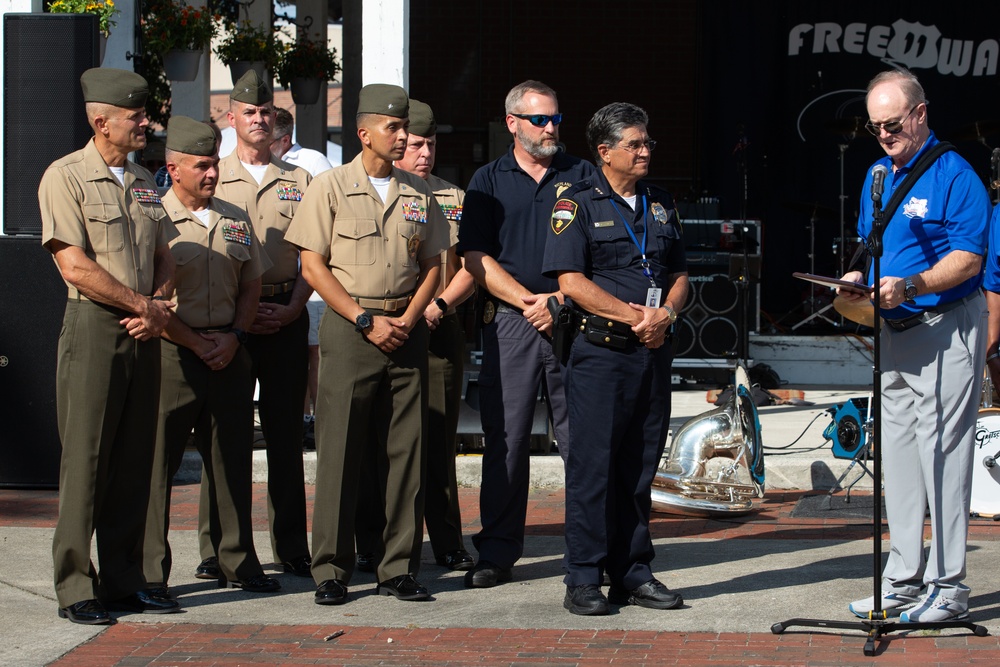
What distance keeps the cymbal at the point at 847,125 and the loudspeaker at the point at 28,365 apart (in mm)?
7572

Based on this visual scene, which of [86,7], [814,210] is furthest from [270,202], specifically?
[814,210]

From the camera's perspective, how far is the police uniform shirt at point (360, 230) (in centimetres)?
567

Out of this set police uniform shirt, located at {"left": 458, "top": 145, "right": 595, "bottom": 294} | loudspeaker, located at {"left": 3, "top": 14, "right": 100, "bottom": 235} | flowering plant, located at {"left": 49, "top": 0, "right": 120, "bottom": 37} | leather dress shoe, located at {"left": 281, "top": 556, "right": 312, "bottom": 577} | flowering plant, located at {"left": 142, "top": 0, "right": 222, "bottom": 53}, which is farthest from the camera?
flowering plant, located at {"left": 142, "top": 0, "right": 222, "bottom": 53}

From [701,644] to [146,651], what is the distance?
78.1 inches

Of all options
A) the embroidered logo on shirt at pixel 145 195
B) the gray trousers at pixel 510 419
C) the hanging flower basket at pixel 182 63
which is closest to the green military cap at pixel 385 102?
the embroidered logo on shirt at pixel 145 195

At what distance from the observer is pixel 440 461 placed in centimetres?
633

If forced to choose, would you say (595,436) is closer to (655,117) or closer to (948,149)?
(948,149)

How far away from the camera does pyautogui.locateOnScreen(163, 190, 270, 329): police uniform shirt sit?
227 inches

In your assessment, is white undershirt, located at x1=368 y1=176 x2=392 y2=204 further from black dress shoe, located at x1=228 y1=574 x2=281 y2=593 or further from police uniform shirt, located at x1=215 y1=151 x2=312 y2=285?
black dress shoe, located at x1=228 y1=574 x2=281 y2=593

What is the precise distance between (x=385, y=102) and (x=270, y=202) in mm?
1028

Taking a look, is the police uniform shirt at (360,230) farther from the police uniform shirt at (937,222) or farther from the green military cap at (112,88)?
the police uniform shirt at (937,222)

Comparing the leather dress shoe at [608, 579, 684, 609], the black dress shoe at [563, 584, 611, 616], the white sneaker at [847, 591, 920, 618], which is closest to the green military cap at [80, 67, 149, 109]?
the black dress shoe at [563, 584, 611, 616]

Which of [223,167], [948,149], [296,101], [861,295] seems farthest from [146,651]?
[296,101]

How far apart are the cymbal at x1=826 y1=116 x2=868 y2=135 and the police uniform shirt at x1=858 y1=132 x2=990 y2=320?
772cm
